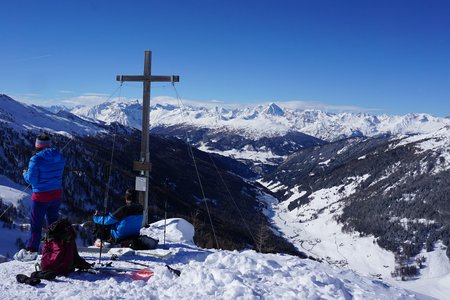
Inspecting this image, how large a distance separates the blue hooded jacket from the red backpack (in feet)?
4.89

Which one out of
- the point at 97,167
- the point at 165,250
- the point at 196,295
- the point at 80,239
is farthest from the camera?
the point at 97,167

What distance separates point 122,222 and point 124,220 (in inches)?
3.8

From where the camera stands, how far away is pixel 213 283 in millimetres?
9016

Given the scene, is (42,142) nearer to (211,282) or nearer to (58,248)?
(58,248)

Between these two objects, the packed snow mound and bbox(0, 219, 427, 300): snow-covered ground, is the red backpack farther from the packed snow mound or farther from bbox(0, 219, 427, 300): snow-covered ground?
the packed snow mound

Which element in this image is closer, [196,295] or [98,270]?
[196,295]

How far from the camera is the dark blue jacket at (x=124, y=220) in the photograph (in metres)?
12.1

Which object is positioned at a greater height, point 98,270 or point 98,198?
point 98,270

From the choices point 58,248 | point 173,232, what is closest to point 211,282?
point 58,248

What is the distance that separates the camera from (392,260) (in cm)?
19412

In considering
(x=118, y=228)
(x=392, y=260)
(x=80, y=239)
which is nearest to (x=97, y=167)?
(x=80, y=239)

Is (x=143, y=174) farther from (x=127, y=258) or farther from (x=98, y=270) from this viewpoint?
(x=98, y=270)

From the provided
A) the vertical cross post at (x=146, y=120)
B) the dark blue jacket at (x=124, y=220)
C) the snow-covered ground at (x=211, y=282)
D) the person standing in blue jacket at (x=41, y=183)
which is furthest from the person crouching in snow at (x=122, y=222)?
the vertical cross post at (x=146, y=120)

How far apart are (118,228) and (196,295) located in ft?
15.5
